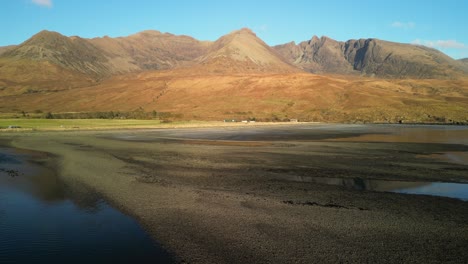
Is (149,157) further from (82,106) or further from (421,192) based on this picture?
(82,106)

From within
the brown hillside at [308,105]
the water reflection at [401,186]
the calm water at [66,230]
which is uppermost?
the brown hillside at [308,105]

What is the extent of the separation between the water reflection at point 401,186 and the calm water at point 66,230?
13642mm

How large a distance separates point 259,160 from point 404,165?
12772mm

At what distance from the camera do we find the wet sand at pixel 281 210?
1293cm

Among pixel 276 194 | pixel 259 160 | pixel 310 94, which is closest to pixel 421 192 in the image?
pixel 276 194

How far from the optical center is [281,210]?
18.0 m

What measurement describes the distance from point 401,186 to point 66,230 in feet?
64.0

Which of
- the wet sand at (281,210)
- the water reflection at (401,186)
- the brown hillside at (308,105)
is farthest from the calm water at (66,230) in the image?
→ the brown hillside at (308,105)

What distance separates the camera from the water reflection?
22.1 meters

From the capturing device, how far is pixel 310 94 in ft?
601

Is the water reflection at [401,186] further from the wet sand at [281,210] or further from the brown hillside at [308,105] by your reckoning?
the brown hillside at [308,105]

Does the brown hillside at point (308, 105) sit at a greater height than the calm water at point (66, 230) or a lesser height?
greater

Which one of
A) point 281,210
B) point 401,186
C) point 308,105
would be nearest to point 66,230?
point 281,210

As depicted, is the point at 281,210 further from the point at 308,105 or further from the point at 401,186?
the point at 308,105
